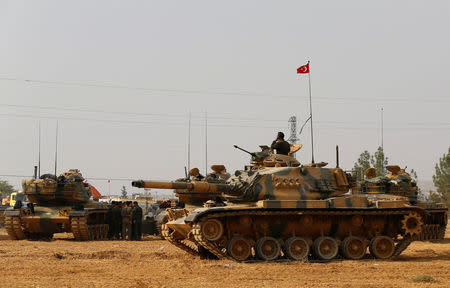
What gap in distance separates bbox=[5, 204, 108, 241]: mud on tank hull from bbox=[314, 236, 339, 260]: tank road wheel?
12966 millimetres

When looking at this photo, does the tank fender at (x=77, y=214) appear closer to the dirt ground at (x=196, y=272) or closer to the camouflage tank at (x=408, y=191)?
the dirt ground at (x=196, y=272)

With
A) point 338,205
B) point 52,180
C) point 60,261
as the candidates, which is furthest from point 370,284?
point 52,180

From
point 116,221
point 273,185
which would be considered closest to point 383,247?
point 273,185

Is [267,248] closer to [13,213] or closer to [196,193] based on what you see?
[196,193]

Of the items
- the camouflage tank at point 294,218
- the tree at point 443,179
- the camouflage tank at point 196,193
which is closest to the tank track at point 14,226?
the camouflage tank at point 196,193

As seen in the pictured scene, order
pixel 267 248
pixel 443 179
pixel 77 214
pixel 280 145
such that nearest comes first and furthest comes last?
pixel 267 248, pixel 280 145, pixel 77 214, pixel 443 179

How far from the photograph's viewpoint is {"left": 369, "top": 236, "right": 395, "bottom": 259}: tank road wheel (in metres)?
19.4

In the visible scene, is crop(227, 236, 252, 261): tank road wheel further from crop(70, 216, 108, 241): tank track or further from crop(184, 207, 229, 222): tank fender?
crop(70, 216, 108, 241): tank track

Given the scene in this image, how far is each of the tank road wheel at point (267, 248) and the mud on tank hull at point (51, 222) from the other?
12312 millimetres

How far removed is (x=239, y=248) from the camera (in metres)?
18.4

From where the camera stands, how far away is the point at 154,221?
35.3m

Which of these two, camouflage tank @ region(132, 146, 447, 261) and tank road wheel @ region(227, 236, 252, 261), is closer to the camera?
camouflage tank @ region(132, 146, 447, 261)

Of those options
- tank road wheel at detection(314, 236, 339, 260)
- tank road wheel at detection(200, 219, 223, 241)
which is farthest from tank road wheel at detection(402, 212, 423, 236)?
tank road wheel at detection(200, 219, 223, 241)

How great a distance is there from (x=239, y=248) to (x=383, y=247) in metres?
4.35
